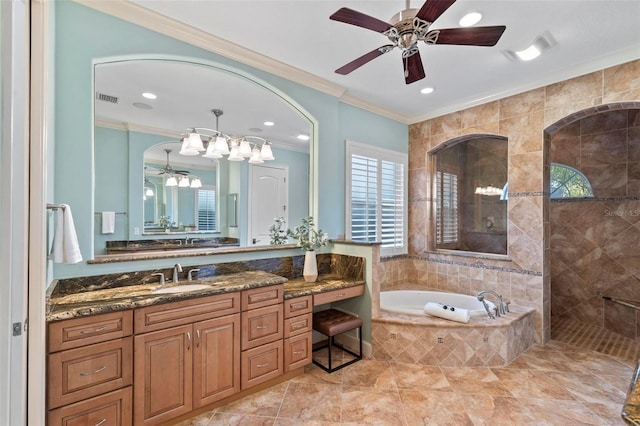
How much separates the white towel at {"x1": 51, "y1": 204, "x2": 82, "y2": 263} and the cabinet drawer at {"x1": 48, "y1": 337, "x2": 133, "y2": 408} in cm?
50

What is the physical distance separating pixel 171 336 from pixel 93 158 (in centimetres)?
134

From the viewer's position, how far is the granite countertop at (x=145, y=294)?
1.67m

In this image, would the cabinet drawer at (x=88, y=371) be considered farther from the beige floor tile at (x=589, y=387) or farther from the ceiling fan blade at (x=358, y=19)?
the beige floor tile at (x=589, y=387)

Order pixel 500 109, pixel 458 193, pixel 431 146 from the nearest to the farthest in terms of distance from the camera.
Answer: pixel 500 109 → pixel 431 146 → pixel 458 193

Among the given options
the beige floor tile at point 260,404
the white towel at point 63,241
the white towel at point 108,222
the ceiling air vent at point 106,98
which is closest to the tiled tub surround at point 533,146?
the beige floor tile at point 260,404

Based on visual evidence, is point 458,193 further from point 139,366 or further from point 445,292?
point 139,366

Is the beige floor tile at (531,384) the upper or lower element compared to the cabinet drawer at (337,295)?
lower

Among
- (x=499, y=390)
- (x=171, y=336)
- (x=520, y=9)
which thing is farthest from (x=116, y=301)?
(x=520, y=9)

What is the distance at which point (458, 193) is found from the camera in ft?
15.0

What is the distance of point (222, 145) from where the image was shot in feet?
9.10

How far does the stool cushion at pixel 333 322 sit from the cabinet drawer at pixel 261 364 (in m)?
0.47

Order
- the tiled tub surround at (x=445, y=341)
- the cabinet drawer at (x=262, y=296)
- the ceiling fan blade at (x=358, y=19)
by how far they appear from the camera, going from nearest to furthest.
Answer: the ceiling fan blade at (x=358, y=19) < the cabinet drawer at (x=262, y=296) < the tiled tub surround at (x=445, y=341)

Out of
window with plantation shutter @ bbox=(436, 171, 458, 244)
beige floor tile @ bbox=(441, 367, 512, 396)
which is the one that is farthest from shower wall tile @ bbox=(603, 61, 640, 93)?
beige floor tile @ bbox=(441, 367, 512, 396)

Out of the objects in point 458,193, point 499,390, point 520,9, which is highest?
point 520,9
